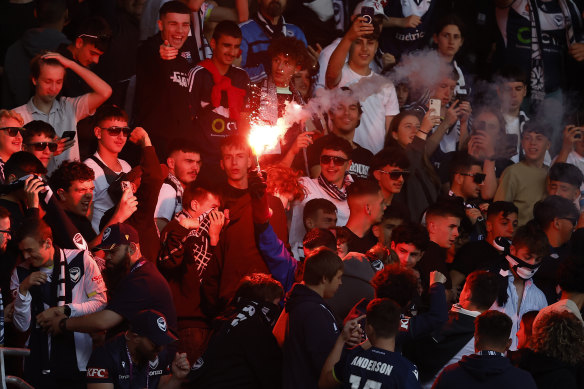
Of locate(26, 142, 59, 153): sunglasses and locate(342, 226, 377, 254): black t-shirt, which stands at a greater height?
locate(26, 142, 59, 153): sunglasses

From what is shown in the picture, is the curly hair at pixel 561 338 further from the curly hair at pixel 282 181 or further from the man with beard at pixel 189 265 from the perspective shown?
the curly hair at pixel 282 181

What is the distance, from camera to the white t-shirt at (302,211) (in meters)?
7.81

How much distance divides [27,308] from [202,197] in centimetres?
173

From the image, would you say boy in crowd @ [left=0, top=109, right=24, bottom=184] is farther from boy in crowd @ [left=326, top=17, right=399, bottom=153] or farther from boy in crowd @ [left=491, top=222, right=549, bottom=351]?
boy in crowd @ [left=491, top=222, right=549, bottom=351]

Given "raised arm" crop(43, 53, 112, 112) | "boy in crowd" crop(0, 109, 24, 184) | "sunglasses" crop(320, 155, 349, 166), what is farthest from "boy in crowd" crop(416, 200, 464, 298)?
"boy in crowd" crop(0, 109, 24, 184)

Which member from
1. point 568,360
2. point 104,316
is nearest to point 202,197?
point 104,316

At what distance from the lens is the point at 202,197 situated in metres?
6.98

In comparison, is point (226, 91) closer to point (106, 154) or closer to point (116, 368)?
point (106, 154)

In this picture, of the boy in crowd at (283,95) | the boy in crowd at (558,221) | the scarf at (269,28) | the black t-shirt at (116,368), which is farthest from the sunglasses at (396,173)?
the black t-shirt at (116,368)

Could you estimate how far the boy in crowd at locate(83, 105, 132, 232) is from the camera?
7.52m

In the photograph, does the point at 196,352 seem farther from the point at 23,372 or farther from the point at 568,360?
the point at 568,360

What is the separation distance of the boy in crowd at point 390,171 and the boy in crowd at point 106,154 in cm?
239

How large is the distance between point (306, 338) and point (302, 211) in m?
2.79

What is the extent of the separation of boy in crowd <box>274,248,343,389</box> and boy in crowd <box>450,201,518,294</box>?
228cm
